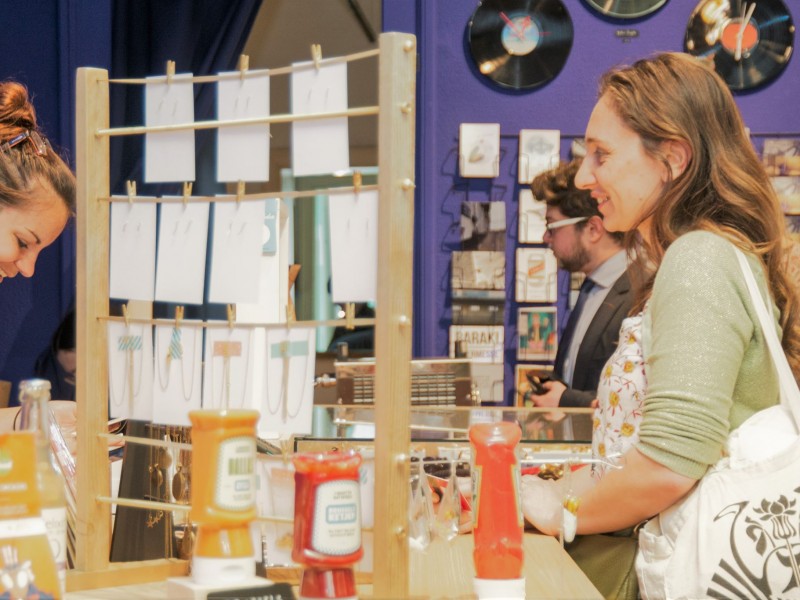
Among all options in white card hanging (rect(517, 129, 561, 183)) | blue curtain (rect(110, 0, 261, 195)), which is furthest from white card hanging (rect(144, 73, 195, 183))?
white card hanging (rect(517, 129, 561, 183))

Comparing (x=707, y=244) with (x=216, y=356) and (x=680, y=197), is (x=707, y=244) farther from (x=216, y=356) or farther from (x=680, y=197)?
(x=216, y=356)

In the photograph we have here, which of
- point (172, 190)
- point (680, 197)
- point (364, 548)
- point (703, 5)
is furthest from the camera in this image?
point (703, 5)

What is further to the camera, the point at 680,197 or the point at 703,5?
the point at 703,5

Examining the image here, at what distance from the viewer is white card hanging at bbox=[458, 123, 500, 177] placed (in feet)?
17.5

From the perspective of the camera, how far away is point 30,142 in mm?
2625

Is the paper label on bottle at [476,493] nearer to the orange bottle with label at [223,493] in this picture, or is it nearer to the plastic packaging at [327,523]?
the plastic packaging at [327,523]

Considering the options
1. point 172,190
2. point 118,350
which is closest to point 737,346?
point 118,350

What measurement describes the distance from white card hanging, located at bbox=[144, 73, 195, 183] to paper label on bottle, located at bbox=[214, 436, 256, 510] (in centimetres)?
50

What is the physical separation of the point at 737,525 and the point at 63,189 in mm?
2042

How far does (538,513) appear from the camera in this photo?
181 cm

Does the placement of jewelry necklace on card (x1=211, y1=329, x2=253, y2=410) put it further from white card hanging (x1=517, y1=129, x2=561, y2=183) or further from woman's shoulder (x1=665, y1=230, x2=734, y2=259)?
white card hanging (x1=517, y1=129, x2=561, y2=183)

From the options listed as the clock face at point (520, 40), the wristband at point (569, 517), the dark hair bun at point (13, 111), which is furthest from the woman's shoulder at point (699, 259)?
the clock face at point (520, 40)

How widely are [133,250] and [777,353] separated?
104 cm

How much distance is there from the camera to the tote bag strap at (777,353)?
1577 millimetres
